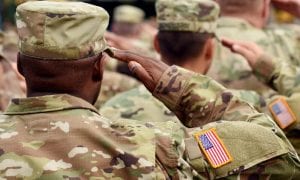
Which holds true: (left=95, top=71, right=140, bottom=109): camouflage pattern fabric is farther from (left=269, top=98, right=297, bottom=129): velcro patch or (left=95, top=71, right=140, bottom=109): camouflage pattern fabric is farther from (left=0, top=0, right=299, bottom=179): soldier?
(left=0, top=0, right=299, bottom=179): soldier

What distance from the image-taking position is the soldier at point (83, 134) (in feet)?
9.14

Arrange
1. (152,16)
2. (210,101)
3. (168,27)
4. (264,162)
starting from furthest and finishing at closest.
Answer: (152,16), (168,27), (210,101), (264,162)

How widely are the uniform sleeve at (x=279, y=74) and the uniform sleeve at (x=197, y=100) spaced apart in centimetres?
89

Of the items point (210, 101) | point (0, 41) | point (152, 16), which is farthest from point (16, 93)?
point (152, 16)

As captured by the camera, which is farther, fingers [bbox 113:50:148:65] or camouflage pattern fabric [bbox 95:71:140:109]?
camouflage pattern fabric [bbox 95:71:140:109]

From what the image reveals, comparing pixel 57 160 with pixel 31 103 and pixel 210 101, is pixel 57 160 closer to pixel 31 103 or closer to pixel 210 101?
pixel 31 103

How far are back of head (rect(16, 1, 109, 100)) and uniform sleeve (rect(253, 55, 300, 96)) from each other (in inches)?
58.8

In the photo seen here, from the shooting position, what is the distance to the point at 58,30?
2.84m

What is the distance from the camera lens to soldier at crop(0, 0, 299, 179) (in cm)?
279

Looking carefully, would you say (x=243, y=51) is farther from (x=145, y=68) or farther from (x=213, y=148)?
(x=213, y=148)

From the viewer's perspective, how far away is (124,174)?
2.81m

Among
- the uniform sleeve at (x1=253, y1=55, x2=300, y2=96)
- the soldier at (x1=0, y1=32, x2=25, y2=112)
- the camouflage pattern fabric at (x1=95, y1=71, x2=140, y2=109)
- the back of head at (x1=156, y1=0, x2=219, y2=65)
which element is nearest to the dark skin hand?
the back of head at (x1=156, y1=0, x2=219, y2=65)

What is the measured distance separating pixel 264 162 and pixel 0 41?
2.41m

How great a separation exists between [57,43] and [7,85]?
2.25 metres
